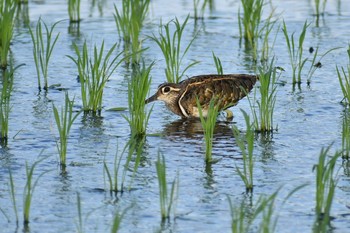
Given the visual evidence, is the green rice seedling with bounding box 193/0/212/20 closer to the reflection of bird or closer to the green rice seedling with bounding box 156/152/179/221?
the reflection of bird

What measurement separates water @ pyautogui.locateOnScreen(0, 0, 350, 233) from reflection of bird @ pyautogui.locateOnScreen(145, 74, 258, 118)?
178mm

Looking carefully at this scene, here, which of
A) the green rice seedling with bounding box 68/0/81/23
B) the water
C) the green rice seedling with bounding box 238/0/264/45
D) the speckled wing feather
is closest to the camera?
the water

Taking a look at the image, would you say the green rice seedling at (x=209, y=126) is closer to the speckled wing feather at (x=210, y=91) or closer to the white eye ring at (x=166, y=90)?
the speckled wing feather at (x=210, y=91)

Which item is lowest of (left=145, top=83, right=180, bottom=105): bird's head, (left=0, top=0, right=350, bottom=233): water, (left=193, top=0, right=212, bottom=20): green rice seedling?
(left=0, top=0, right=350, bottom=233): water

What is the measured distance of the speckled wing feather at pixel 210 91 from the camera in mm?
9266

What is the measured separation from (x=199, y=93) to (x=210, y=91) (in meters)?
0.11

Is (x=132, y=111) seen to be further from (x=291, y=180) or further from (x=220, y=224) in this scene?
(x=220, y=224)

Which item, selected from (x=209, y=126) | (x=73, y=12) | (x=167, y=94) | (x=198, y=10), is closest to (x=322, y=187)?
(x=209, y=126)

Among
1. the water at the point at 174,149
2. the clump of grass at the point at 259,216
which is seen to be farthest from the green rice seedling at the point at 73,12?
the clump of grass at the point at 259,216

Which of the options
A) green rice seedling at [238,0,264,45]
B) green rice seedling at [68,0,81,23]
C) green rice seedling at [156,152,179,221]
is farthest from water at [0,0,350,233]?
green rice seedling at [68,0,81,23]

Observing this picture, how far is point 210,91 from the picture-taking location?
927cm

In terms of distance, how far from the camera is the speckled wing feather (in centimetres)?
927

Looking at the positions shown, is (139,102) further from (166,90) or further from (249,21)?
(249,21)

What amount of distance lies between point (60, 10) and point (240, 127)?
6117mm
